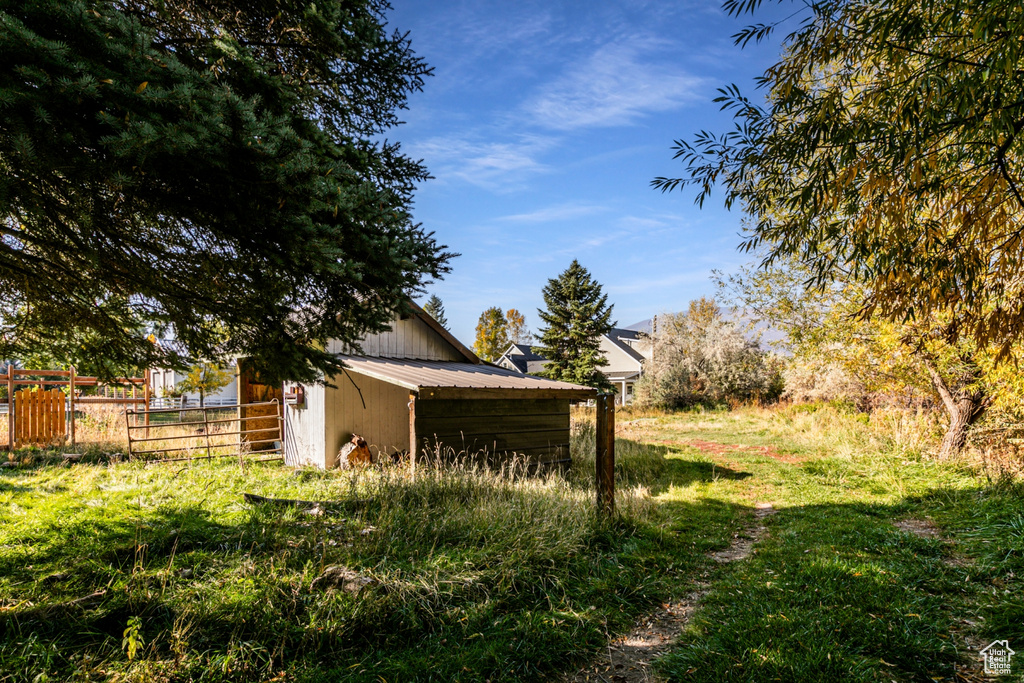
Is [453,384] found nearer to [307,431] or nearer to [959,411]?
[307,431]

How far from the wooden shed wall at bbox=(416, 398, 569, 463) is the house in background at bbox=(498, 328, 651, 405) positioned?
2025 centimetres

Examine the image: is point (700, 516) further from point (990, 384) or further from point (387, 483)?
point (990, 384)

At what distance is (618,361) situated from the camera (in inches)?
1531

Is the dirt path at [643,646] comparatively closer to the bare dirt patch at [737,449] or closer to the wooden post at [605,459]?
the wooden post at [605,459]

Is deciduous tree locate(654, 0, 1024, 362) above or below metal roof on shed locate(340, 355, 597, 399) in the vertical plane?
above

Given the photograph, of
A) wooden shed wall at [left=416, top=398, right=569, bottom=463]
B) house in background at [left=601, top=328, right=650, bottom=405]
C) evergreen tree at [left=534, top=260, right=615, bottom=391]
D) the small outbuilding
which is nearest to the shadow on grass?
the small outbuilding

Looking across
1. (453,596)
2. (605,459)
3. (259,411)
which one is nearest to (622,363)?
(259,411)

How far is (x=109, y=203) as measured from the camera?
356cm

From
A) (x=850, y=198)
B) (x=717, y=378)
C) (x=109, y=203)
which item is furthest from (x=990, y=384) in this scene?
A: (x=717, y=378)

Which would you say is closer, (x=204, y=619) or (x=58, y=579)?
(x=204, y=619)

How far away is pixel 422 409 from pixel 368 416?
9.19ft

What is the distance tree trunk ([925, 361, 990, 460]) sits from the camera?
10.1m

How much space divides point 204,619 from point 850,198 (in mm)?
5790

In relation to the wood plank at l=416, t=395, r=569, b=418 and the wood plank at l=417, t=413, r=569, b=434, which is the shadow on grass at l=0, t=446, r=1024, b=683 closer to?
the wood plank at l=417, t=413, r=569, b=434
